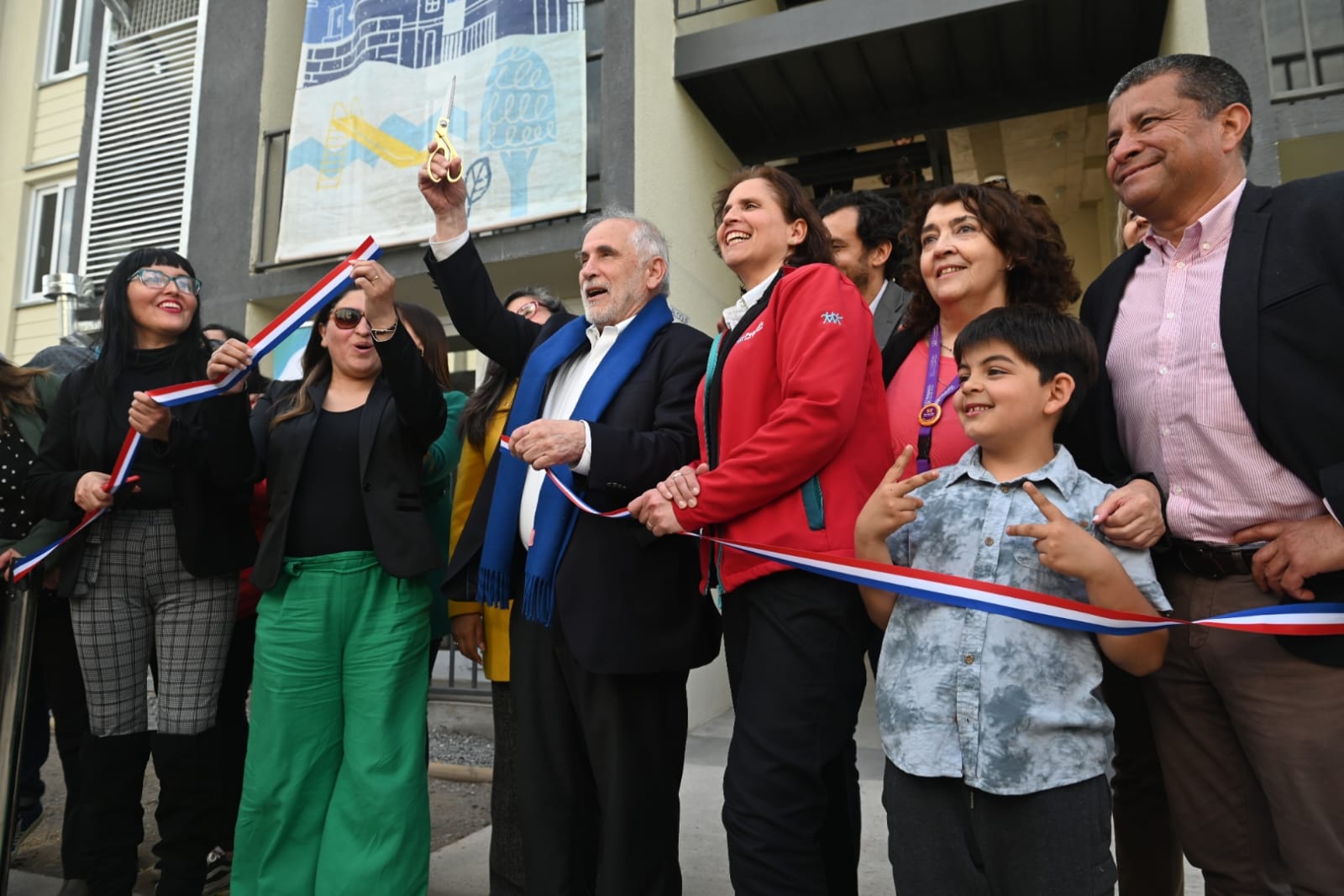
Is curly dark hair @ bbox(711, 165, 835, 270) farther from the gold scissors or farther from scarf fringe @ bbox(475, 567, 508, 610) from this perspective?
scarf fringe @ bbox(475, 567, 508, 610)

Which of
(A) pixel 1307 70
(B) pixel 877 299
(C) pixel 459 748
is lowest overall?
(C) pixel 459 748

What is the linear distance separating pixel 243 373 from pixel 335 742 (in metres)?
1.25

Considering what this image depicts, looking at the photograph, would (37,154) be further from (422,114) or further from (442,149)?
(442,149)

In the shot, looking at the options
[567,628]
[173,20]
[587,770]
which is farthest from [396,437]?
[173,20]

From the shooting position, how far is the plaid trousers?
119 inches

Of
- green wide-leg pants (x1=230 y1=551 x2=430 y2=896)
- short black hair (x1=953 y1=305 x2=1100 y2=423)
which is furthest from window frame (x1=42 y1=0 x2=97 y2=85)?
short black hair (x1=953 y1=305 x2=1100 y2=423)

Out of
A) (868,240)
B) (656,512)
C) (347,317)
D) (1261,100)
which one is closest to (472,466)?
(347,317)

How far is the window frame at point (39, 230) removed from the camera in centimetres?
1102

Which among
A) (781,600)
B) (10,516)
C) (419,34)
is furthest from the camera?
(419,34)

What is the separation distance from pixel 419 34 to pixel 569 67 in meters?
1.55

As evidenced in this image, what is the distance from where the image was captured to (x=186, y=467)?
301 cm

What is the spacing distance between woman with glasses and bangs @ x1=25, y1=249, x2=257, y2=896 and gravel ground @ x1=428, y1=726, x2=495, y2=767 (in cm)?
245

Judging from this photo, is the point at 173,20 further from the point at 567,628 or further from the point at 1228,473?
the point at 1228,473

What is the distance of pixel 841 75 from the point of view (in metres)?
6.27
